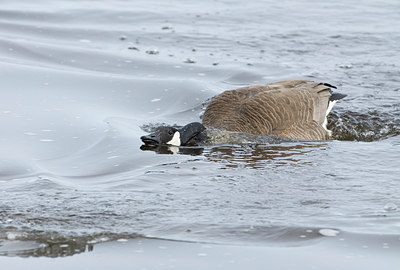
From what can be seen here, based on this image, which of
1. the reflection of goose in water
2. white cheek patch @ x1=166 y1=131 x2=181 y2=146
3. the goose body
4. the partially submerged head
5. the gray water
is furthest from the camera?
the goose body

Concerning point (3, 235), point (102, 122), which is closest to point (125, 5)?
point (102, 122)

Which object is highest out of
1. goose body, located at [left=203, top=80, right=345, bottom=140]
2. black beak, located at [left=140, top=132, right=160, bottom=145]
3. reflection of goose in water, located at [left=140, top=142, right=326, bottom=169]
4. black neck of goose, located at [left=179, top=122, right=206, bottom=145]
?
goose body, located at [left=203, top=80, right=345, bottom=140]

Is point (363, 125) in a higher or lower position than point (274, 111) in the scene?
lower

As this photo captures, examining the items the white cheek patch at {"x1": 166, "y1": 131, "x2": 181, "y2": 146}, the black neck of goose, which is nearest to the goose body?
the black neck of goose

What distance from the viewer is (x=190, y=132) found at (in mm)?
8883

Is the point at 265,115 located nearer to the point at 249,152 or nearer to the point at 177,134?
the point at 249,152

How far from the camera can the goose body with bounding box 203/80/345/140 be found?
9.17m

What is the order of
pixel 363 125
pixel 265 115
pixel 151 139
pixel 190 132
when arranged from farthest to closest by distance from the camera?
pixel 363 125, pixel 265 115, pixel 190 132, pixel 151 139

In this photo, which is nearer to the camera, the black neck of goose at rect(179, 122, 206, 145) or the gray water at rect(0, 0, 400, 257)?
the gray water at rect(0, 0, 400, 257)

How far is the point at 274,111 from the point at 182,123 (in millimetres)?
1454

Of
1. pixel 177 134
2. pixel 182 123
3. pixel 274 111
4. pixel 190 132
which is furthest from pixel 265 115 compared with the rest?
pixel 182 123

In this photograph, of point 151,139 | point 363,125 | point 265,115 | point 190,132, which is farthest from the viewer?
point 363,125

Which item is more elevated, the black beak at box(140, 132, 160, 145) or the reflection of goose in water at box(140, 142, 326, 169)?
the black beak at box(140, 132, 160, 145)

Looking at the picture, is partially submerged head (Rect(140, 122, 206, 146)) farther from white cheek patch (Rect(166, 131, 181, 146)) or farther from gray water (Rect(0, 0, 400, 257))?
gray water (Rect(0, 0, 400, 257))
